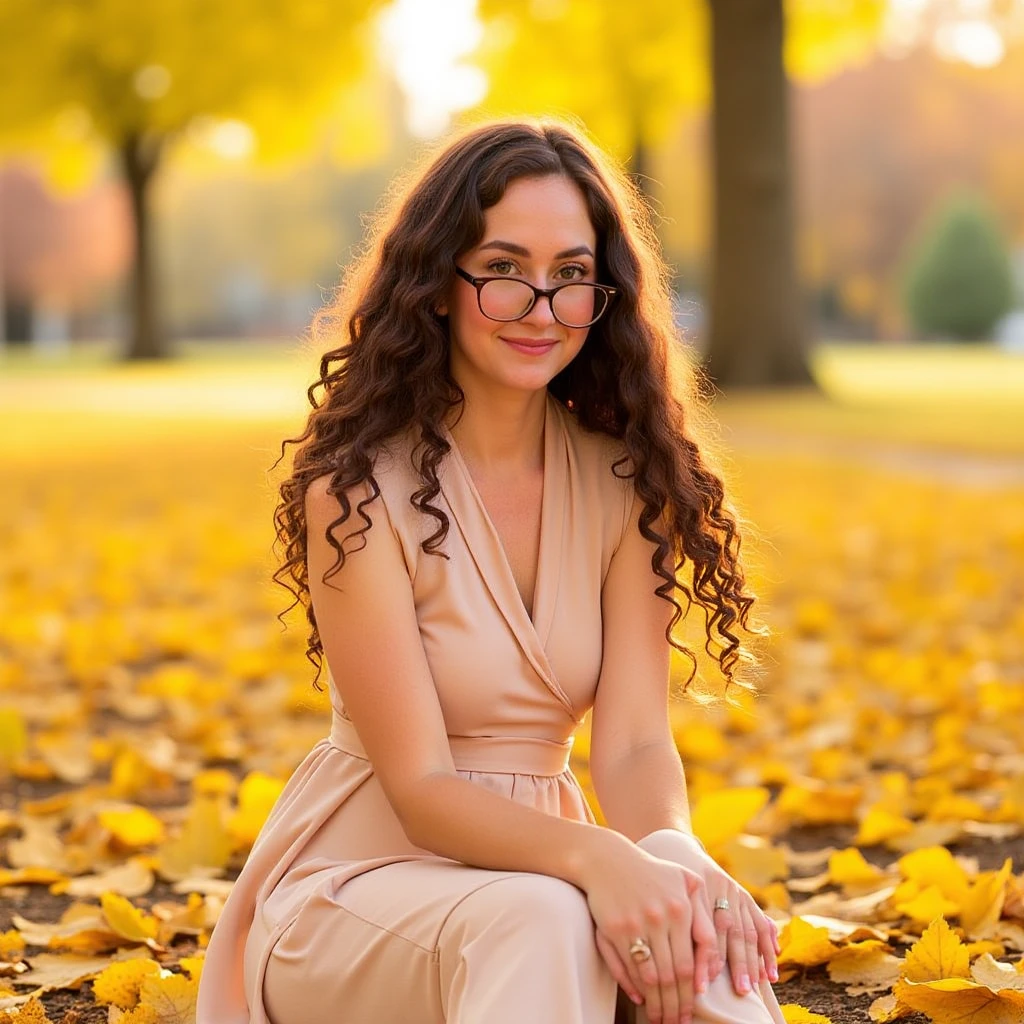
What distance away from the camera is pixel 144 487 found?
11867 mm

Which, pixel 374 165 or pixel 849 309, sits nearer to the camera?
pixel 849 309

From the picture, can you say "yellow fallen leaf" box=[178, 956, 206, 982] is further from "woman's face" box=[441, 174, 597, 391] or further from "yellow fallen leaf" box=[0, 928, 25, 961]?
"woman's face" box=[441, 174, 597, 391]

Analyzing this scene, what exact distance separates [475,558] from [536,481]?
0.74ft

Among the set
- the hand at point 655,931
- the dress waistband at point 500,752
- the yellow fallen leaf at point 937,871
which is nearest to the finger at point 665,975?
the hand at point 655,931

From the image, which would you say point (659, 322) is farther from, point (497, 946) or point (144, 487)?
point (144, 487)

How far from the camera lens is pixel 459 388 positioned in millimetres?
2562

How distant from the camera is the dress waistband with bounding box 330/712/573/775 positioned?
2.47 metres

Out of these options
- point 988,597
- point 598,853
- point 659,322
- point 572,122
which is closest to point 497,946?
point 598,853

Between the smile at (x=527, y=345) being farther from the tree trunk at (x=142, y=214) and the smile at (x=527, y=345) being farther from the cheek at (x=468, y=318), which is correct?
the tree trunk at (x=142, y=214)

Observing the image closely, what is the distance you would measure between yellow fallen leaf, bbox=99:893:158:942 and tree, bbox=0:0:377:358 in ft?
81.4

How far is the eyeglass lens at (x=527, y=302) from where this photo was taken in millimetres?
2459

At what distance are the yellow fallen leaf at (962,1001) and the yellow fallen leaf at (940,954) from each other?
64mm

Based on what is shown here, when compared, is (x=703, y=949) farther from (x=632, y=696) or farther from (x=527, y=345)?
(x=527, y=345)

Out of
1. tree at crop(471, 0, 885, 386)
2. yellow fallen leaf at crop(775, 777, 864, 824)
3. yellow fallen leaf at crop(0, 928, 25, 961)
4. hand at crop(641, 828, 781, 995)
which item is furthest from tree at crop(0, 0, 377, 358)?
hand at crop(641, 828, 781, 995)
